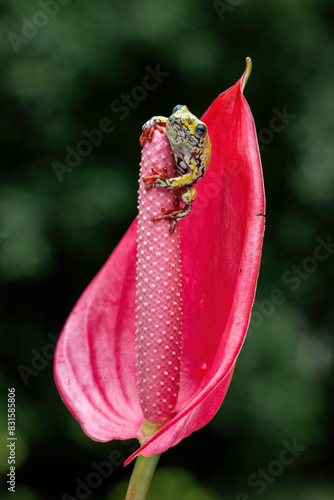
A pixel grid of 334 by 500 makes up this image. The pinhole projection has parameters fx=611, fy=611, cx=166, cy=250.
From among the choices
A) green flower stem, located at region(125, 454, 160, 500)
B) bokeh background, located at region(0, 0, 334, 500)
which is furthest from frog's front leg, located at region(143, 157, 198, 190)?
bokeh background, located at region(0, 0, 334, 500)

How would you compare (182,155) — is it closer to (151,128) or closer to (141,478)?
(151,128)

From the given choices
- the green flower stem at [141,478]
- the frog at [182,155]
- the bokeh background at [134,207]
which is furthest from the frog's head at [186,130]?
the bokeh background at [134,207]

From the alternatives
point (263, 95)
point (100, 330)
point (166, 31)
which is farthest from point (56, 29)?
point (100, 330)

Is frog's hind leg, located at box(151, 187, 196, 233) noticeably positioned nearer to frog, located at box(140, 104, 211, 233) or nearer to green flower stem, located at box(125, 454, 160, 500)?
frog, located at box(140, 104, 211, 233)

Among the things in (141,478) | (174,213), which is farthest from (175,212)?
(141,478)

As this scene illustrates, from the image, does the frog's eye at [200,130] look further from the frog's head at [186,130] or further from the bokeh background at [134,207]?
the bokeh background at [134,207]
